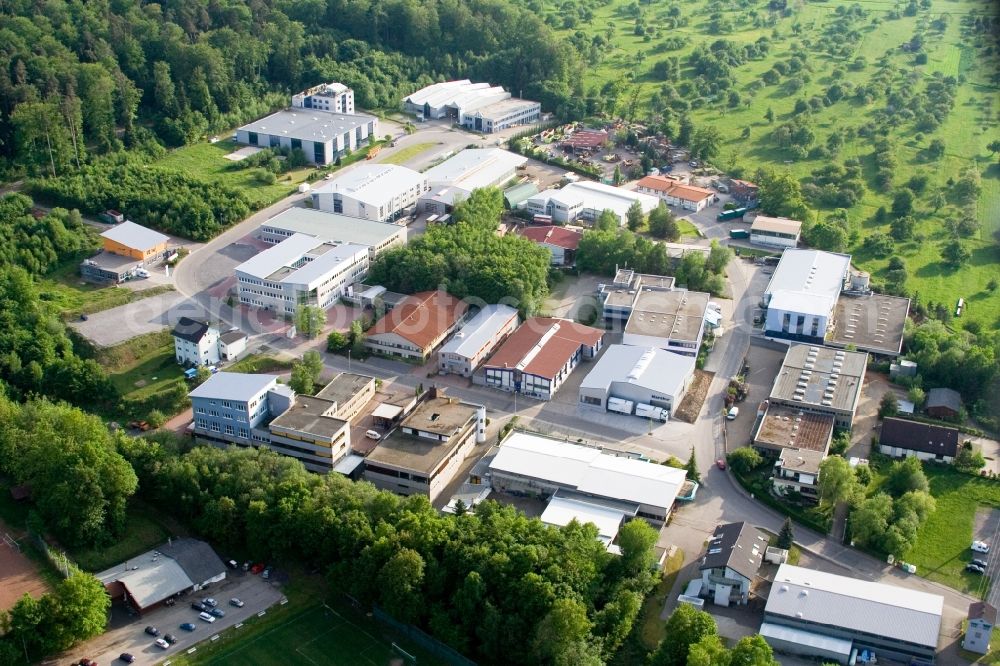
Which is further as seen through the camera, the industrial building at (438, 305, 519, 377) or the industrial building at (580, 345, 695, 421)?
the industrial building at (438, 305, 519, 377)

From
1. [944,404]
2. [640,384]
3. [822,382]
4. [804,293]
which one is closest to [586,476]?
[640,384]

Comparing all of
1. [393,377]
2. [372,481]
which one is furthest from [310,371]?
[372,481]

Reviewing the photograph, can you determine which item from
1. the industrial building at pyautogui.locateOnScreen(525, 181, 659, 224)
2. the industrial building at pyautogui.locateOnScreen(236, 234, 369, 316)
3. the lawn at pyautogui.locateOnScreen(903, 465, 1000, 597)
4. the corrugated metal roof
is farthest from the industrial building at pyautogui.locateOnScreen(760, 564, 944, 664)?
the industrial building at pyautogui.locateOnScreen(525, 181, 659, 224)

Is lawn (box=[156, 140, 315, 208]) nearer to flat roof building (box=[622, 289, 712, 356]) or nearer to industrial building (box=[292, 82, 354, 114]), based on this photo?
industrial building (box=[292, 82, 354, 114])

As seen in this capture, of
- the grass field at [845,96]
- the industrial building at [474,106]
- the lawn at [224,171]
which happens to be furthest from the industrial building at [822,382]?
the industrial building at [474,106]

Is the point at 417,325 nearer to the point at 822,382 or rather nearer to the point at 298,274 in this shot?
the point at 298,274

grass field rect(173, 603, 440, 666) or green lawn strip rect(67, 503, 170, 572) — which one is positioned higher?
grass field rect(173, 603, 440, 666)

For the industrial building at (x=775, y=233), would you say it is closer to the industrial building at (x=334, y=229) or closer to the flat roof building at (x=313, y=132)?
the industrial building at (x=334, y=229)
